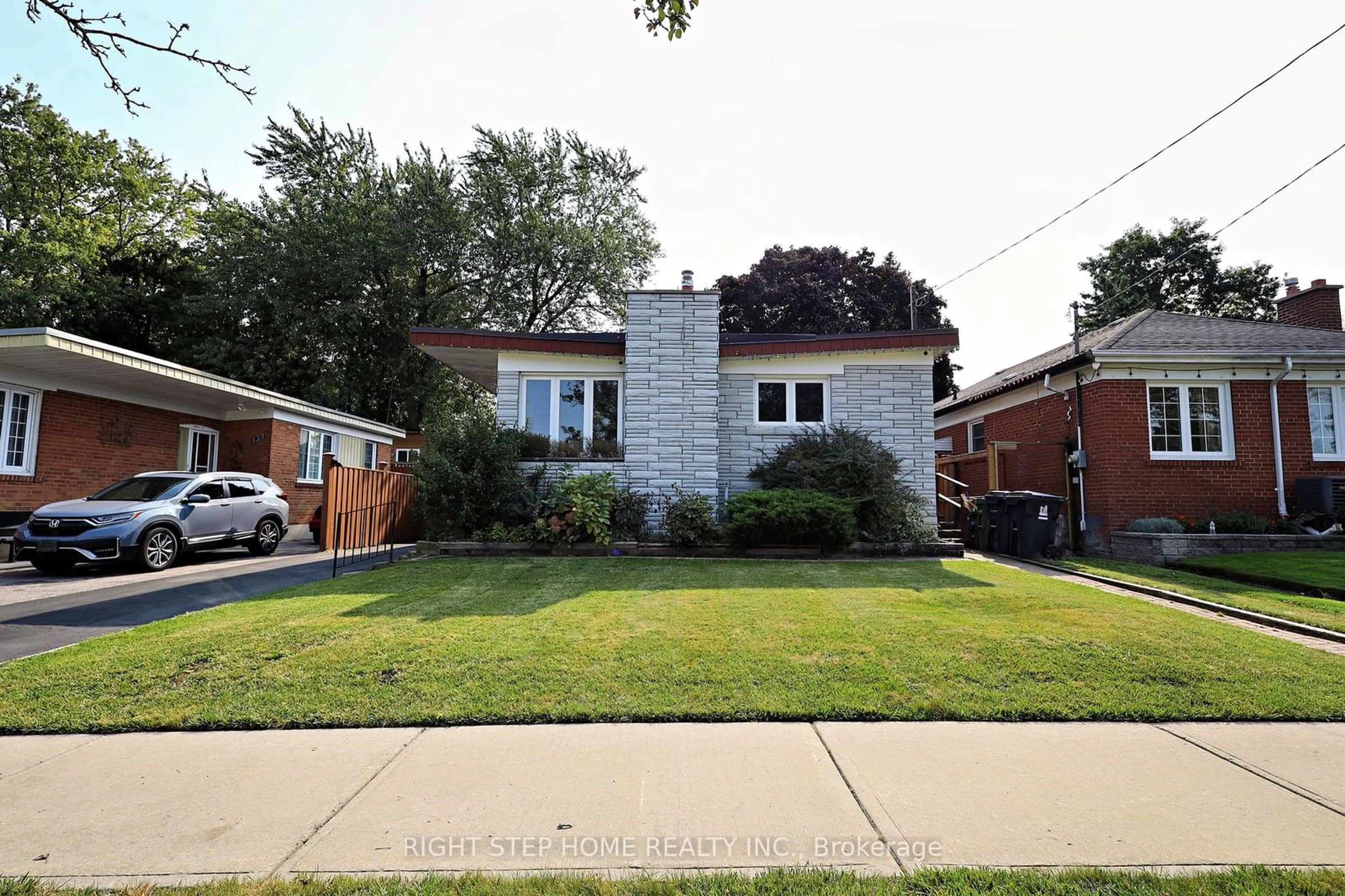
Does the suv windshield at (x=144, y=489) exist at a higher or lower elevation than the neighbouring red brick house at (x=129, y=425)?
lower

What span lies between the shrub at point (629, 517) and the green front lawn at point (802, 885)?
9186 mm

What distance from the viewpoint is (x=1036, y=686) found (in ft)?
15.0

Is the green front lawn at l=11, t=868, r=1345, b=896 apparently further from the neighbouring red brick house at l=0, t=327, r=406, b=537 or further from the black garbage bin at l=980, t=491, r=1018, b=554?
the neighbouring red brick house at l=0, t=327, r=406, b=537

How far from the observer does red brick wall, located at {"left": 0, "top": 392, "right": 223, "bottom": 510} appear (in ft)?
42.3

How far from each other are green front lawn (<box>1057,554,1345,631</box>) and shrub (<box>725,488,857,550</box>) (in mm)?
3828

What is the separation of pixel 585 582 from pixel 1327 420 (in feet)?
50.1

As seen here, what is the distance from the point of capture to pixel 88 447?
13867 mm

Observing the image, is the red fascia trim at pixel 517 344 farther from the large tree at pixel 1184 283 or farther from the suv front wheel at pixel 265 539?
the large tree at pixel 1184 283

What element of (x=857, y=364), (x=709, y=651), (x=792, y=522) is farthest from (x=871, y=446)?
(x=709, y=651)

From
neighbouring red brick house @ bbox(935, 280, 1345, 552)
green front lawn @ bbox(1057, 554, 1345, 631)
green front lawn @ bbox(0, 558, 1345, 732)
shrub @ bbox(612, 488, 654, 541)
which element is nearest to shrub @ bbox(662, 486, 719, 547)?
shrub @ bbox(612, 488, 654, 541)

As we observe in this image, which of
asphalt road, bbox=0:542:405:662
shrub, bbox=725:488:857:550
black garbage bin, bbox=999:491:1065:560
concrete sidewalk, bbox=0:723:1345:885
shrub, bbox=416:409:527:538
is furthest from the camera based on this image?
black garbage bin, bbox=999:491:1065:560

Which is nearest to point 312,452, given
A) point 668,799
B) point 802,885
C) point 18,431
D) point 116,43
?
point 18,431

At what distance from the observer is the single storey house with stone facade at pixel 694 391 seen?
1245 cm

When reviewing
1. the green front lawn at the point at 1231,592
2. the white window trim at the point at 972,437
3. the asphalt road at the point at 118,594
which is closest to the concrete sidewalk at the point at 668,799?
the asphalt road at the point at 118,594
